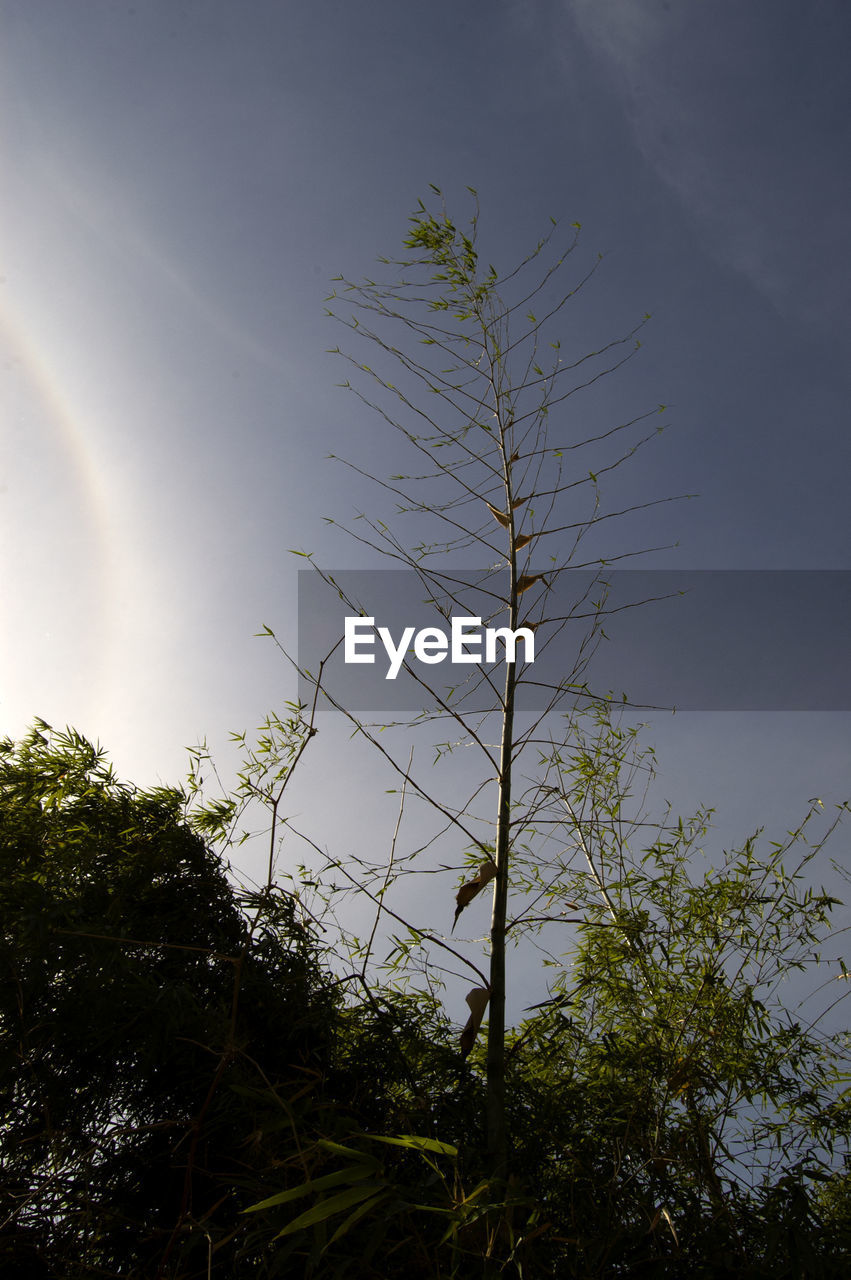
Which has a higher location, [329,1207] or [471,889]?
[471,889]

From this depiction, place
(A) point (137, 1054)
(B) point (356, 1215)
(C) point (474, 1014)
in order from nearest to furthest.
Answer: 1. (B) point (356, 1215)
2. (C) point (474, 1014)
3. (A) point (137, 1054)

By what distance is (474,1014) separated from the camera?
6.26 ft

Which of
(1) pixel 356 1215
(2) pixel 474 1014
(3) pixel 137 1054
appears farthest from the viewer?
(3) pixel 137 1054

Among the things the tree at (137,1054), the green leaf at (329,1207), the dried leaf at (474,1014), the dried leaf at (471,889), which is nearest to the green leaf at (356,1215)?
the green leaf at (329,1207)

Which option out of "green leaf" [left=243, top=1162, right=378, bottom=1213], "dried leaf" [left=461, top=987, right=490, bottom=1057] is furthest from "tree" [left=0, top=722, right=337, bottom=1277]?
"dried leaf" [left=461, top=987, right=490, bottom=1057]

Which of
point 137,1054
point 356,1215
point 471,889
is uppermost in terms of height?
point 471,889

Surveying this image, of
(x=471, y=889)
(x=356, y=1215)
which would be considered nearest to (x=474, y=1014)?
(x=471, y=889)

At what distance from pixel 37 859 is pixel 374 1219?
5.05ft

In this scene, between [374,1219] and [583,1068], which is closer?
[374,1219]

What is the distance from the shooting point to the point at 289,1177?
171cm

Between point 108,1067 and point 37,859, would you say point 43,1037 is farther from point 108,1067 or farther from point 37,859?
point 37,859

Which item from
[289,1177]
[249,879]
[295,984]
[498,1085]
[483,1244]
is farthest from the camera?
[249,879]

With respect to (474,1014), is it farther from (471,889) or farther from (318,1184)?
(318,1184)

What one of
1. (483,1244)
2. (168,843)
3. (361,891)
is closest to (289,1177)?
(483,1244)
